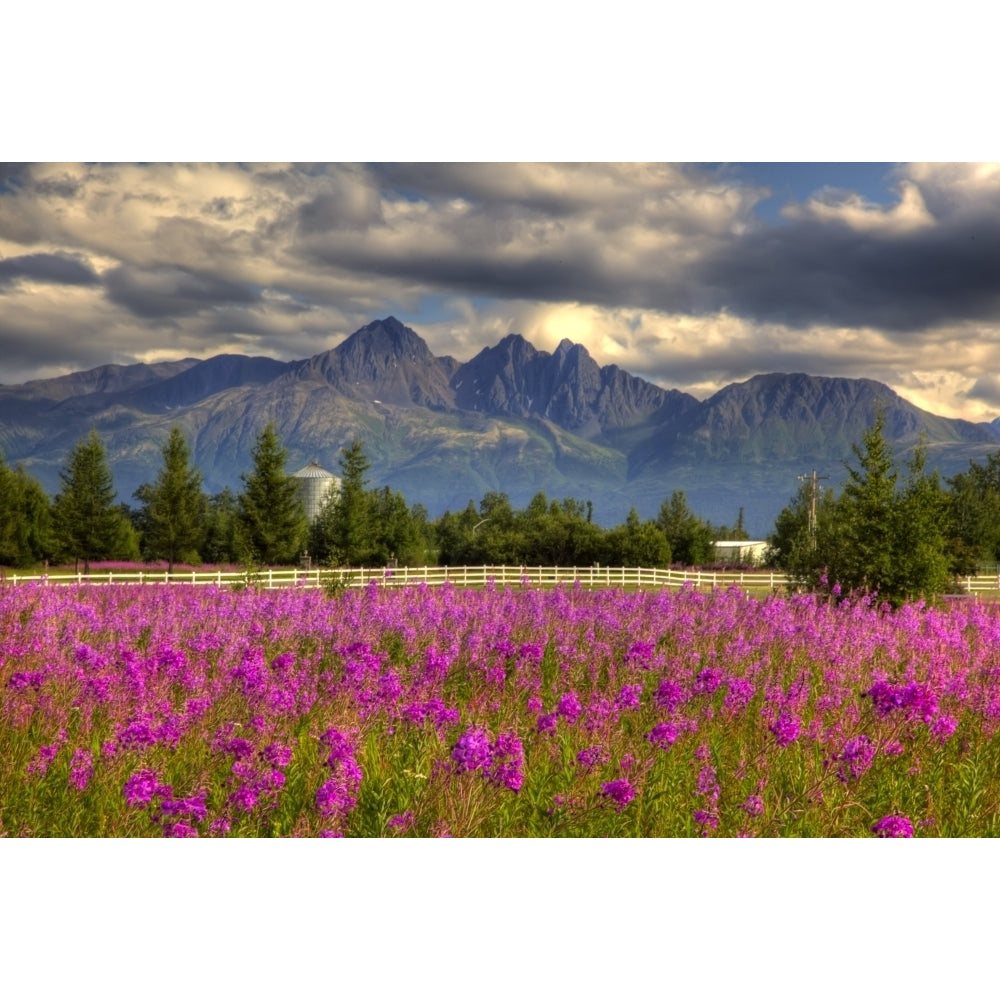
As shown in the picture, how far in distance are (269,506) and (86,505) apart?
34.7ft

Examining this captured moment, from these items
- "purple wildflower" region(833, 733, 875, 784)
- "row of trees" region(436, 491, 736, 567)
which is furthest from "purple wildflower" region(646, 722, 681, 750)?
"row of trees" region(436, 491, 736, 567)

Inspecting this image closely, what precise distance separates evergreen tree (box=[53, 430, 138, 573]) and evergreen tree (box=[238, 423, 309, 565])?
28.8 feet

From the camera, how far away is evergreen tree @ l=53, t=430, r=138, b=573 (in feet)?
146

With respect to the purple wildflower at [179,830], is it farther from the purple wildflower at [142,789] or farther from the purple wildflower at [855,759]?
the purple wildflower at [855,759]

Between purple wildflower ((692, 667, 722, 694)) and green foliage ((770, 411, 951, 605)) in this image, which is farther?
green foliage ((770, 411, 951, 605))

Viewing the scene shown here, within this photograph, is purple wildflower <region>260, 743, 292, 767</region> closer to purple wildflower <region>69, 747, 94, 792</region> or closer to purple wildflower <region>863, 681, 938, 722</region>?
purple wildflower <region>69, 747, 94, 792</region>

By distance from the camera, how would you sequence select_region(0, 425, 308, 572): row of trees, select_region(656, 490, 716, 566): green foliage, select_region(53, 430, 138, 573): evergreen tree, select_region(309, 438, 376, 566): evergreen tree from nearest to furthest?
select_region(0, 425, 308, 572): row of trees
select_region(53, 430, 138, 573): evergreen tree
select_region(309, 438, 376, 566): evergreen tree
select_region(656, 490, 716, 566): green foliage

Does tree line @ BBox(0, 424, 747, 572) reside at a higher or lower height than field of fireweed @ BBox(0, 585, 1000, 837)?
higher

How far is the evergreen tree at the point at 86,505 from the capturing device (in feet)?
146

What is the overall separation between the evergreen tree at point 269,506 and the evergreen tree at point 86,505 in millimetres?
8788

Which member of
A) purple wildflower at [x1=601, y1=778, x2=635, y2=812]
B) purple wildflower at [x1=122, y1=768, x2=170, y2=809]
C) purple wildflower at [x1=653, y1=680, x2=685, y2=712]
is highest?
purple wildflower at [x1=653, y1=680, x2=685, y2=712]
